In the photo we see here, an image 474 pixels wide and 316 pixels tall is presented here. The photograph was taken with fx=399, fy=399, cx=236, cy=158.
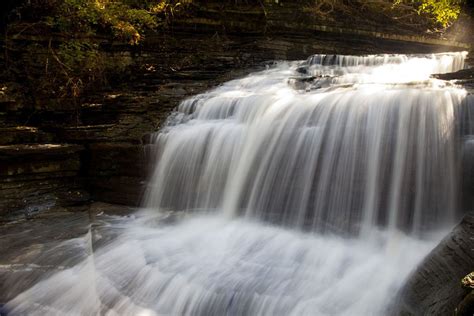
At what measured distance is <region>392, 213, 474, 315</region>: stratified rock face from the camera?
9.95 ft

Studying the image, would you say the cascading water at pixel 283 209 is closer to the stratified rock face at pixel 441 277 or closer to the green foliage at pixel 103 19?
the stratified rock face at pixel 441 277

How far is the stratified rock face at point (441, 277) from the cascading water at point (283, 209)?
0.31m

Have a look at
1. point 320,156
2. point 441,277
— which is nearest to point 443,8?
point 320,156

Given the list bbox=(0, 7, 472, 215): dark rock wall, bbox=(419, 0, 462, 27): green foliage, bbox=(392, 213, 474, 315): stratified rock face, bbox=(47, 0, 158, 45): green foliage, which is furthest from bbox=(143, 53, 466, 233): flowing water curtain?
bbox=(419, 0, 462, 27): green foliage

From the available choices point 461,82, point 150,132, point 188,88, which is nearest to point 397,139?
point 461,82

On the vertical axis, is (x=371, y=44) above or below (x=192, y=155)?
above

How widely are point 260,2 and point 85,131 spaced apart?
271 inches

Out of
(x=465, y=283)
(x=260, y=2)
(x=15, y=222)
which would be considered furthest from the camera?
(x=260, y=2)

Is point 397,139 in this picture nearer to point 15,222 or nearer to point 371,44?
point 15,222

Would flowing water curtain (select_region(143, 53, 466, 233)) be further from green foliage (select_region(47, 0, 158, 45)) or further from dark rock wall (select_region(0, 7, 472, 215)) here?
green foliage (select_region(47, 0, 158, 45))

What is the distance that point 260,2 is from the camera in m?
11.4

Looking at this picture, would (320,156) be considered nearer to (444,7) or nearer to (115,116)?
(115,116)

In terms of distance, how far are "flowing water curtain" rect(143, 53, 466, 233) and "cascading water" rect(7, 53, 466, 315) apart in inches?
0.7

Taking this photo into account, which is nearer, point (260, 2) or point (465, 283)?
point (465, 283)
